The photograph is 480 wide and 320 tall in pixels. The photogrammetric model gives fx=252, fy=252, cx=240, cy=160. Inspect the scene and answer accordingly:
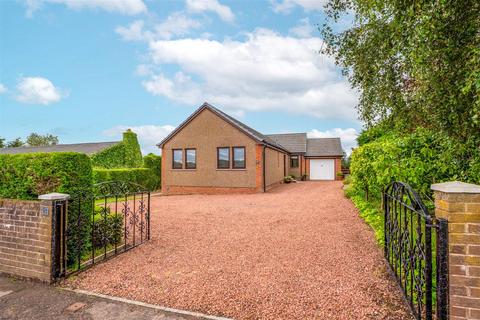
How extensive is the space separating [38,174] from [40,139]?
64053mm

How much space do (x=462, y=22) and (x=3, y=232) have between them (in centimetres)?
805

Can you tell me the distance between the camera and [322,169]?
1117 inches

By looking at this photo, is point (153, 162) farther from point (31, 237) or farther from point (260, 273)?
point (260, 273)

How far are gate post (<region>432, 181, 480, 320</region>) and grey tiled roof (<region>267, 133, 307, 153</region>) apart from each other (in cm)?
2680

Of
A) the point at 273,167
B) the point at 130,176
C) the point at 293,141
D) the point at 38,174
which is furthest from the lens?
the point at 293,141

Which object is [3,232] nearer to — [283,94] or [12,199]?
[12,199]

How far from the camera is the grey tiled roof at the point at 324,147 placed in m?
28.3

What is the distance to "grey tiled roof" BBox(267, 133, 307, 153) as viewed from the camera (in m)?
29.1

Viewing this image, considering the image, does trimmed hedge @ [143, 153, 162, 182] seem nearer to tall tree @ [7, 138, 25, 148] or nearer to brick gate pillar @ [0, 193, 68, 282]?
brick gate pillar @ [0, 193, 68, 282]

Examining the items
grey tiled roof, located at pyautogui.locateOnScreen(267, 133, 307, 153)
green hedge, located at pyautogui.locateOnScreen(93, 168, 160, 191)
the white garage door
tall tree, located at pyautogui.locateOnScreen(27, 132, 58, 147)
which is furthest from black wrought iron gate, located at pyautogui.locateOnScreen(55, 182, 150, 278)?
tall tree, located at pyautogui.locateOnScreen(27, 132, 58, 147)

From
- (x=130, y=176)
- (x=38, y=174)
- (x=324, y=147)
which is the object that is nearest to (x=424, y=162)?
(x=38, y=174)

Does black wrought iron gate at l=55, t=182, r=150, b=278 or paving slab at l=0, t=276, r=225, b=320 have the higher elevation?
black wrought iron gate at l=55, t=182, r=150, b=278

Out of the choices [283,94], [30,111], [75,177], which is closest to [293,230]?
[75,177]

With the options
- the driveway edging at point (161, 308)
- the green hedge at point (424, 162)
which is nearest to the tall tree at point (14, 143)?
the driveway edging at point (161, 308)
